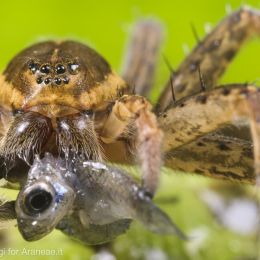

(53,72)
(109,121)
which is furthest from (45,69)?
(109,121)

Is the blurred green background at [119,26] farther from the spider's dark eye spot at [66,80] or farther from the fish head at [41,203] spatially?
the fish head at [41,203]

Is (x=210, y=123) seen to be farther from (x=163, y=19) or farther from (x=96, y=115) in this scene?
(x=163, y=19)

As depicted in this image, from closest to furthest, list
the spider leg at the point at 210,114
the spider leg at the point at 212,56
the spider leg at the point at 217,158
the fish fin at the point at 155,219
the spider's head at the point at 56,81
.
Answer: the fish fin at the point at 155,219 → the spider leg at the point at 210,114 → the spider's head at the point at 56,81 → the spider leg at the point at 217,158 → the spider leg at the point at 212,56

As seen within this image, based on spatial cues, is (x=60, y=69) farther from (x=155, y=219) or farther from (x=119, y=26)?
(x=119, y=26)

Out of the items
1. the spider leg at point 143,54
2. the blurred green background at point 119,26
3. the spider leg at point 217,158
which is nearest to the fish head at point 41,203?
the spider leg at point 217,158

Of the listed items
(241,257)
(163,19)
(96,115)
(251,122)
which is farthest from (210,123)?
(163,19)

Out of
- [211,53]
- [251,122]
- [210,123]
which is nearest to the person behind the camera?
[251,122]

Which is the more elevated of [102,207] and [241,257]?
[102,207]
